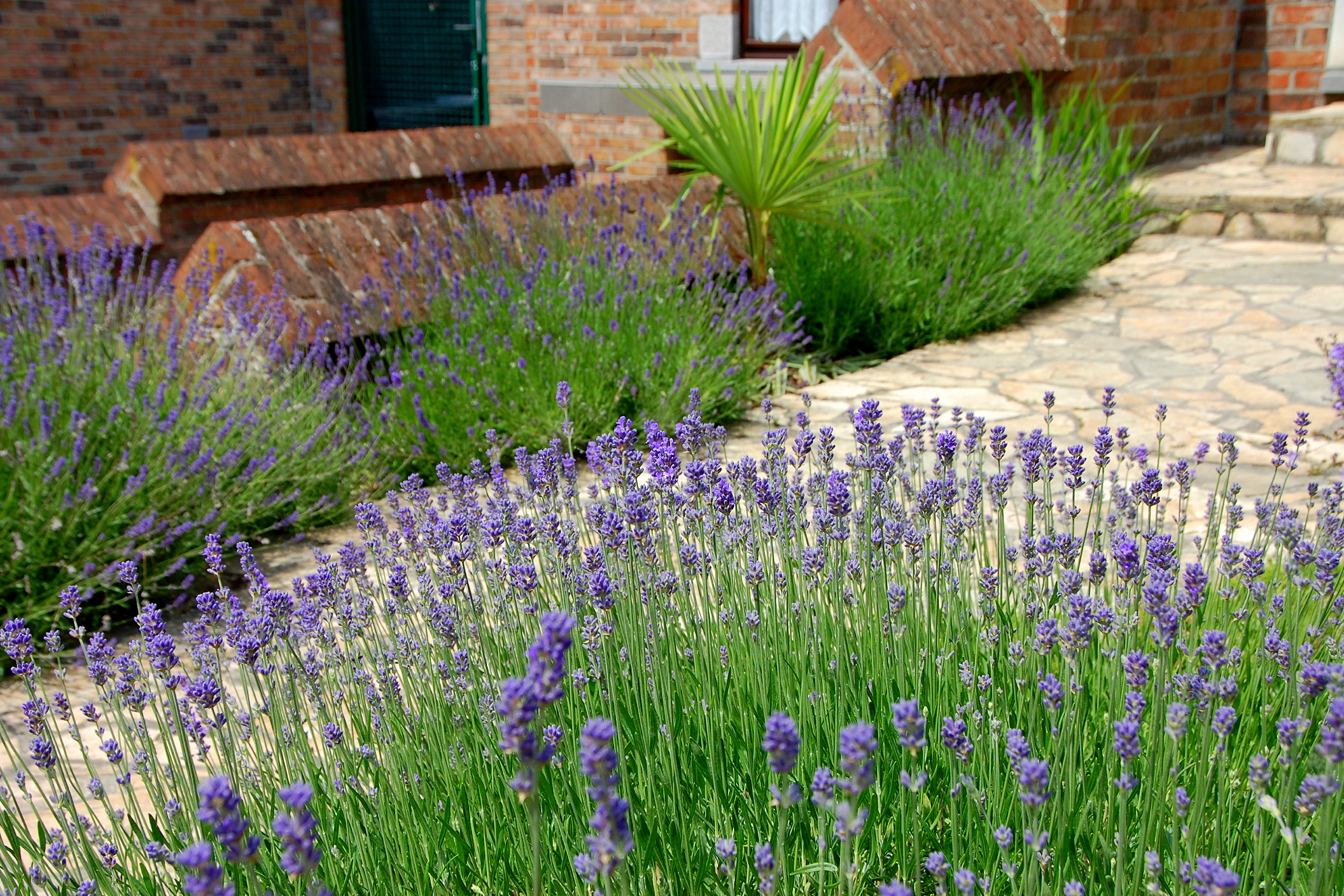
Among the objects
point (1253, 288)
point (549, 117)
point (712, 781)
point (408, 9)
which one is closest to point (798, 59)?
point (1253, 288)

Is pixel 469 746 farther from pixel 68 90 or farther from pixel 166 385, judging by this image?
pixel 68 90

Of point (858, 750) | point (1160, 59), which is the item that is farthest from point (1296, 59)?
point (858, 750)

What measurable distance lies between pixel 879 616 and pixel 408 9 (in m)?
11.8

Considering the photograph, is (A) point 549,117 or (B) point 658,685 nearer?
(B) point 658,685

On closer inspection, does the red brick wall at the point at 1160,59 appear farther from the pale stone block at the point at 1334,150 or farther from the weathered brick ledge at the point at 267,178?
the weathered brick ledge at the point at 267,178

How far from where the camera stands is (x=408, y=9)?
1279 centimetres

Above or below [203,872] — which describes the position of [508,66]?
above

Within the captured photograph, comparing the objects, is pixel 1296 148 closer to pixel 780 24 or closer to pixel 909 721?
pixel 780 24

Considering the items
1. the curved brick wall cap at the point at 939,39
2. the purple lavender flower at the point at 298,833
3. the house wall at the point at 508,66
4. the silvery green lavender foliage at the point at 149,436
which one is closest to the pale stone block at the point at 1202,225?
the house wall at the point at 508,66

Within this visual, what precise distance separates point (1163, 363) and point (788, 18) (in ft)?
15.9

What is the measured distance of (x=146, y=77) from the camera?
39.5 ft

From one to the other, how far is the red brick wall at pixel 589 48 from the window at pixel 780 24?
0.25m

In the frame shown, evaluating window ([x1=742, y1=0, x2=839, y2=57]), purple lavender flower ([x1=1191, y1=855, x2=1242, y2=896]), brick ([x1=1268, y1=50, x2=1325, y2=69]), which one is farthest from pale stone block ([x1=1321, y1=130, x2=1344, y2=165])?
purple lavender flower ([x1=1191, y1=855, x2=1242, y2=896])

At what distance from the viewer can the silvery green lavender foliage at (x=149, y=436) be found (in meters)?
4.09
